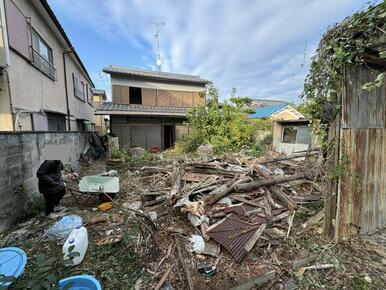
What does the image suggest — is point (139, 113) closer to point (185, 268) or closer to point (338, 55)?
point (185, 268)

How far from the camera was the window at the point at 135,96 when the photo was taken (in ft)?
48.3

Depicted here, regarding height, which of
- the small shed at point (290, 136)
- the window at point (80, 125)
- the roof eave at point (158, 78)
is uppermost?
the roof eave at point (158, 78)

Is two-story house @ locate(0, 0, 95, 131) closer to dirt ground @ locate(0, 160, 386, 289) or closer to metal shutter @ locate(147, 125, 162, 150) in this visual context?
dirt ground @ locate(0, 160, 386, 289)

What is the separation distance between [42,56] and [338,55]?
9.27 metres

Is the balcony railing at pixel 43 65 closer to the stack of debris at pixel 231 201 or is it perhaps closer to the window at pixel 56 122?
the window at pixel 56 122

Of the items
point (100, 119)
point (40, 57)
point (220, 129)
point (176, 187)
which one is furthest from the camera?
point (100, 119)

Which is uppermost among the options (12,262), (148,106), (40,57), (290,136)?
(40,57)

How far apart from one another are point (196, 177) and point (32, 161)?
4.07 metres

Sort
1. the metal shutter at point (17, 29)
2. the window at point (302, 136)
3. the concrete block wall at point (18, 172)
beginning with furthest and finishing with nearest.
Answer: the window at point (302, 136), the metal shutter at point (17, 29), the concrete block wall at point (18, 172)

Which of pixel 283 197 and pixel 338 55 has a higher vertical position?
pixel 338 55

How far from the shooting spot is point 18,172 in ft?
12.9

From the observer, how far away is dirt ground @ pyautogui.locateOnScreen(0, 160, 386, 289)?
2811 mm

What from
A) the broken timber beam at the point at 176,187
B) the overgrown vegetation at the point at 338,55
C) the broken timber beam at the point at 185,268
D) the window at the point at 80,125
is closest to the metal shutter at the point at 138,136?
the window at the point at 80,125

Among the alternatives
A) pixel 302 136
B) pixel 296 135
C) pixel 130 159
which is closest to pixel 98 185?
pixel 130 159
